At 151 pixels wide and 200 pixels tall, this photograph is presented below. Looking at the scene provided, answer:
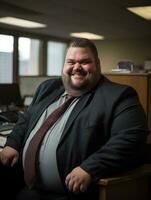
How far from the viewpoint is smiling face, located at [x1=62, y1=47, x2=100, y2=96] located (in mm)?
1693

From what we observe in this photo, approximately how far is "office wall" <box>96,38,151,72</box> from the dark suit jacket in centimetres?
104

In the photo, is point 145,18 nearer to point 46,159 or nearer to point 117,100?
point 117,100

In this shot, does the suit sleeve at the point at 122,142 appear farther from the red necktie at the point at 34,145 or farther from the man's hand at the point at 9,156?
the man's hand at the point at 9,156

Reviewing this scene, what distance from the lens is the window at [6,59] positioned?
11.3 feet

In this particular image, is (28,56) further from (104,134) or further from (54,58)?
(104,134)

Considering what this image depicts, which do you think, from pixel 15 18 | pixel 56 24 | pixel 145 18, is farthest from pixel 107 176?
pixel 15 18

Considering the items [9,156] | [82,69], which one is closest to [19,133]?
[9,156]

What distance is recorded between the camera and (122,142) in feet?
4.83

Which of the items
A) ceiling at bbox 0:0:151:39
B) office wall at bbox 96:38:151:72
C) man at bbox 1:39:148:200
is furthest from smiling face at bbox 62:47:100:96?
ceiling at bbox 0:0:151:39

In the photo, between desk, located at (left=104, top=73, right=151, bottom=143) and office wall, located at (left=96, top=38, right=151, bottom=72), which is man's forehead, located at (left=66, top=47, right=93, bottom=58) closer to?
desk, located at (left=104, top=73, right=151, bottom=143)

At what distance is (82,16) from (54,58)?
0.48 meters

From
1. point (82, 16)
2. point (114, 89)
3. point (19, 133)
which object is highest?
point (82, 16)

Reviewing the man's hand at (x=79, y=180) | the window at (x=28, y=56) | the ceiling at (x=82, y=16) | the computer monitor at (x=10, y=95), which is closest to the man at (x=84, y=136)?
the man's hand at (x=79, y=180)

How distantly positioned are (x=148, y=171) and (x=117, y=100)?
0.37 metres
